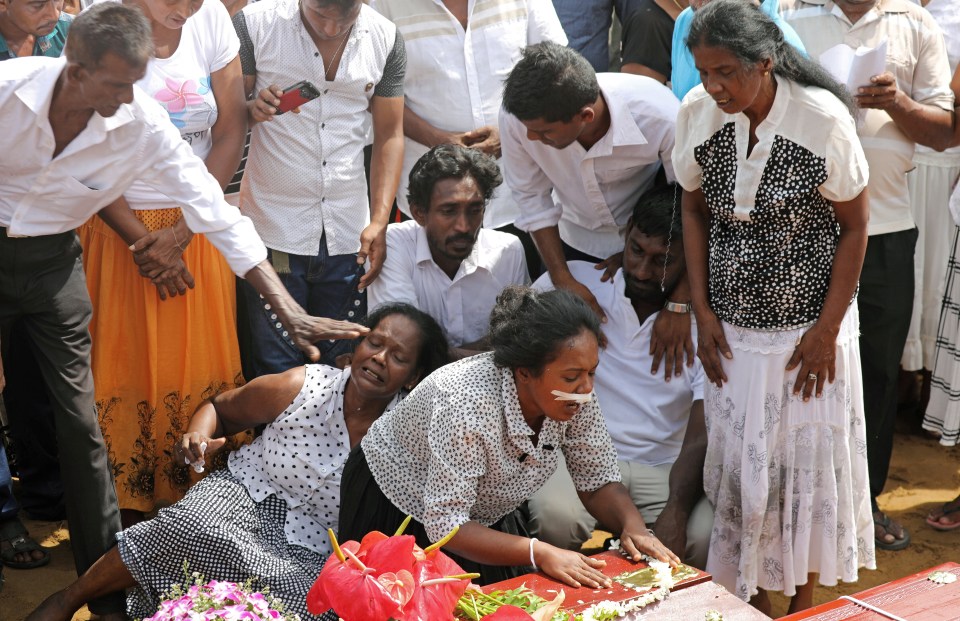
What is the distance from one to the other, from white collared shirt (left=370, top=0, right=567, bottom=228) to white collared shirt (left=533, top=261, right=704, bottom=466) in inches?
34.4

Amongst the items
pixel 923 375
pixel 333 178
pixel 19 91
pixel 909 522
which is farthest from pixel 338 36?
pixel 923 375

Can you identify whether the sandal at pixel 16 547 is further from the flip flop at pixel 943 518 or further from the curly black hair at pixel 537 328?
the flip flop at pixel 943 518

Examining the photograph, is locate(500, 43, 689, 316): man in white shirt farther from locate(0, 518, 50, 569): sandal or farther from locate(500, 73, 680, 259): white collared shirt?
locate(0, 518, 50, 569): sandal

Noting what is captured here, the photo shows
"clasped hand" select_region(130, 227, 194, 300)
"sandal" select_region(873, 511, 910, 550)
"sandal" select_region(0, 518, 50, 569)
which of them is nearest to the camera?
"clasped hand" select_region(130, 227, 194, 300)

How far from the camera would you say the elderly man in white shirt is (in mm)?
3133

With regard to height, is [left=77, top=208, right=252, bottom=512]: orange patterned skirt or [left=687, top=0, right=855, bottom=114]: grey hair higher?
[left=687, top=0, right=855, bottom=114]: grey hair

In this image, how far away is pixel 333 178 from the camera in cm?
426

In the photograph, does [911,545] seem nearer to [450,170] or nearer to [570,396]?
[570,396]

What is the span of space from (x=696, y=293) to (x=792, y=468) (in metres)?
0.62

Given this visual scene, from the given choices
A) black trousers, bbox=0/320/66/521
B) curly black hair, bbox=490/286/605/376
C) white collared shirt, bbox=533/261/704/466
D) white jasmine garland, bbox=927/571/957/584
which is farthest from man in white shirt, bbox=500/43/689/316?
black trousers, bbox=0/320/66/521

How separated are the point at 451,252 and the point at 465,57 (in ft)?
3.11

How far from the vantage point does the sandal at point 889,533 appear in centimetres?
434

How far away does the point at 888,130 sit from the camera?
398cm

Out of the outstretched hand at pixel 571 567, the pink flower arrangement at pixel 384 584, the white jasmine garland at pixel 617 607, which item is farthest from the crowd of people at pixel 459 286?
the pink flower arrangement at pixel 384 584
